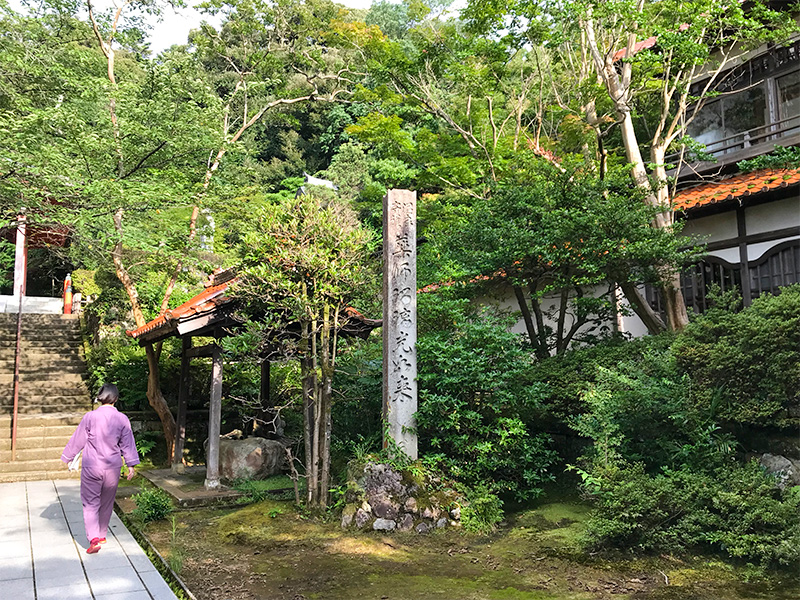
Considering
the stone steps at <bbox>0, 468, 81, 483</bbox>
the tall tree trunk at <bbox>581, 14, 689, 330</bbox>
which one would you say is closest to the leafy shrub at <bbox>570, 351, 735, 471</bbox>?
the tall tree trunk at <bbox>581, 14, 689, 330</bbox>

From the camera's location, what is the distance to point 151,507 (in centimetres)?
797

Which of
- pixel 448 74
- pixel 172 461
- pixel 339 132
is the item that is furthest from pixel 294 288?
pixel 339 132

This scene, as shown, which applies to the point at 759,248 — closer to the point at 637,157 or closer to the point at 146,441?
the point at 637,157

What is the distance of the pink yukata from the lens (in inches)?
253

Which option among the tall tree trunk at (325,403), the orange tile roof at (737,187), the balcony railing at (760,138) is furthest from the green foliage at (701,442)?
the balcony railing at (760,138)

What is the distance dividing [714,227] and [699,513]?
309 inches

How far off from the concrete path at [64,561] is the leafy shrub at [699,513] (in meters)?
4.52

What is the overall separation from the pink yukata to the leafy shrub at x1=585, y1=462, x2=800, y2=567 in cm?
534

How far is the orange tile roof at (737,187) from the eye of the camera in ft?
34.8

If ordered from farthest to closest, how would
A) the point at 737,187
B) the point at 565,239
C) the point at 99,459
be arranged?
the point at 737,187 < the point at 565,239 < the point at 99,459

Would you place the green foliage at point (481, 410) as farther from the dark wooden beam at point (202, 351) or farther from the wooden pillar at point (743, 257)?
the wooden pillar at point (743, 257)

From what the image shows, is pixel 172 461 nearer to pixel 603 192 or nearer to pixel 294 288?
pixel 294 288

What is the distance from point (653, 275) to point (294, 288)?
6.21 metres

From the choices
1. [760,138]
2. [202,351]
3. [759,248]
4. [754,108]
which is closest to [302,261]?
[202,351]
